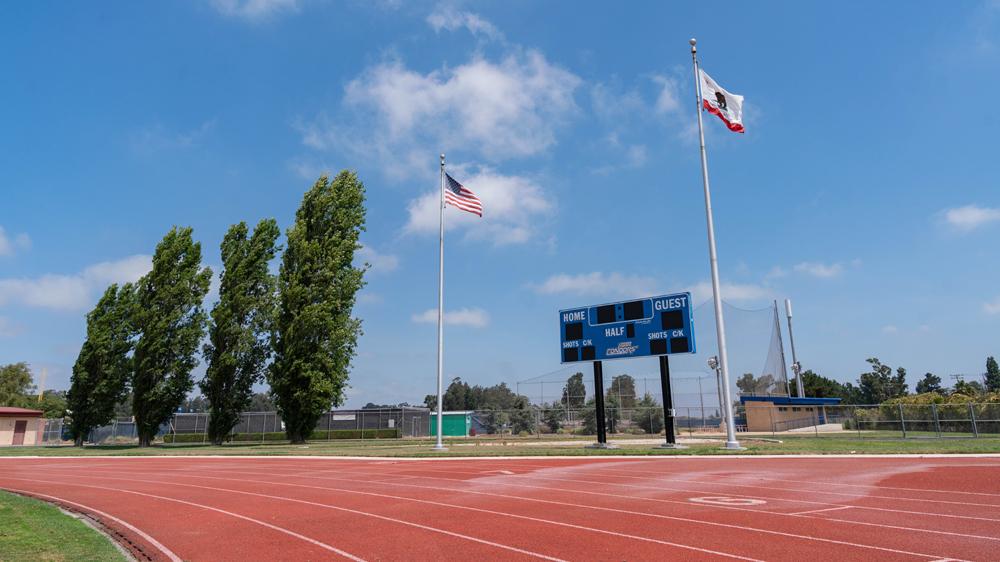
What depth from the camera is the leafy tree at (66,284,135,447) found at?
44375 millimetres

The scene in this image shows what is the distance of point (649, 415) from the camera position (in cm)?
4872

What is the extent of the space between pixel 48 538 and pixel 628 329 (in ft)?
79.4

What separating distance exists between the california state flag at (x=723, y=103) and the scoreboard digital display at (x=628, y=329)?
329 inches

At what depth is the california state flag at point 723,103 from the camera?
26938mm

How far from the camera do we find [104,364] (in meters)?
44.7

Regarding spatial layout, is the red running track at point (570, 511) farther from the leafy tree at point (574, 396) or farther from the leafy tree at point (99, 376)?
the leafy tree at point (574, 396)

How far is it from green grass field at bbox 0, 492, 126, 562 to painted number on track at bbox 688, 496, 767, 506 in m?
9.84

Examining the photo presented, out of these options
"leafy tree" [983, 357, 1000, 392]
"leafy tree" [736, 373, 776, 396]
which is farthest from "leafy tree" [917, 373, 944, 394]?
"leafy tree" [736, 373, 776, 396]

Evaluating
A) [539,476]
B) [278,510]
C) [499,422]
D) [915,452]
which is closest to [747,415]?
[499,422]

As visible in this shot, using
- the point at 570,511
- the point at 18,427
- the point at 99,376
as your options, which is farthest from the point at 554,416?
the point at 18,427

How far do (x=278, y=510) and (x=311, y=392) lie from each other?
1117 inches

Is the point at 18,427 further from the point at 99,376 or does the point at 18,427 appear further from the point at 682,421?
the point at 682,421

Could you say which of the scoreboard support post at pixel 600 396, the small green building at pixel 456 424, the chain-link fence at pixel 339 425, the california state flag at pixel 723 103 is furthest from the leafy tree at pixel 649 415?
the california state flag at pixel 723 103

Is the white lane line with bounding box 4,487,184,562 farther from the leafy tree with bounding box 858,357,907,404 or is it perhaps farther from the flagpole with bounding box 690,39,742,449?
the leafy tree with bounding box 858,357,907,404
